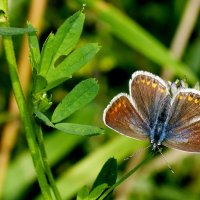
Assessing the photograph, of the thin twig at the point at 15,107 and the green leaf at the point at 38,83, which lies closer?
the green leaf at the point at 38,83

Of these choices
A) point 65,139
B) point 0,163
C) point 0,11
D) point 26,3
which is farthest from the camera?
point 26,3

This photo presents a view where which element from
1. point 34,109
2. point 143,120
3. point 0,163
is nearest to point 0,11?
point 34,109

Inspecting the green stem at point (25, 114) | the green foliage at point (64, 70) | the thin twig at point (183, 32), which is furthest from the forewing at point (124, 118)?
the thin twig at point (183, 32)

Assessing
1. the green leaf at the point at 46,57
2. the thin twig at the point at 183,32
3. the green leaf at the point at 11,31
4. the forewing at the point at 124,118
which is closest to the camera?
the green leaf at the point at 11,31

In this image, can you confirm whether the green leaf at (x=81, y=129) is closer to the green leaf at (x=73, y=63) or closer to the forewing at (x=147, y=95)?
the green leaf at (x=73, y=63)

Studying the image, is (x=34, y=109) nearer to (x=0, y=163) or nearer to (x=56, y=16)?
(x=0, y=163)

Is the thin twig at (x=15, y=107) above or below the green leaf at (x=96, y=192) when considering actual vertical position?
above

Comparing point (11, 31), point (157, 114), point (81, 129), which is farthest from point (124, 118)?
point (11, 31)
